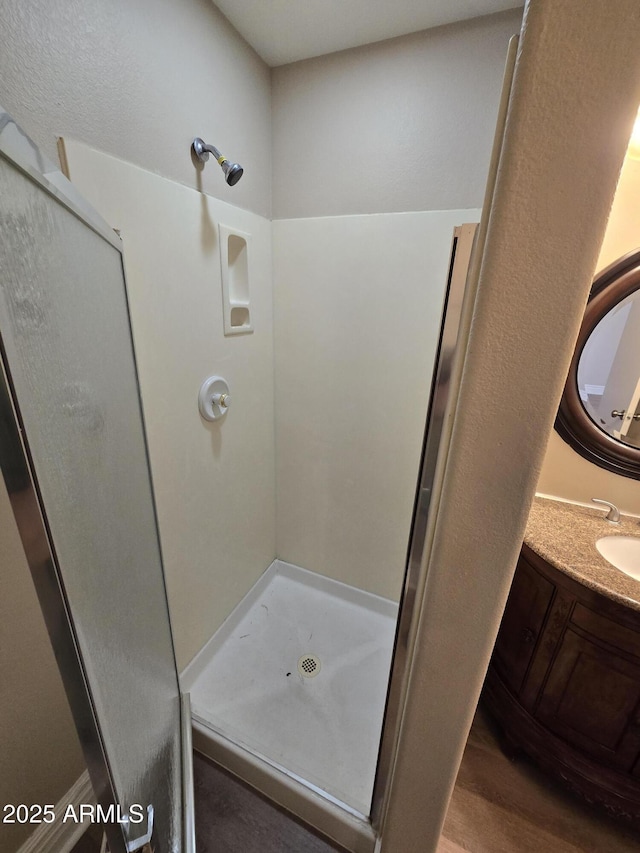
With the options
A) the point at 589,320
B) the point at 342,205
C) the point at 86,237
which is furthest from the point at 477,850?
the point at 342,205

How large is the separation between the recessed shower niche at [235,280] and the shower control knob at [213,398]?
0.67ft

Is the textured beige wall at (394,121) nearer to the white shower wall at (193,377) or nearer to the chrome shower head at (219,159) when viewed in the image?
the white shower wall at (193,377)

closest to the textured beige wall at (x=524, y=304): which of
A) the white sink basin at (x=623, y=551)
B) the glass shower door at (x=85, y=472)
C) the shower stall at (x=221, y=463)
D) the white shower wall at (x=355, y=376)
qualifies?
the shower stall at (x=221, y=463)

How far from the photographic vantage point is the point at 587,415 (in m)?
1.32

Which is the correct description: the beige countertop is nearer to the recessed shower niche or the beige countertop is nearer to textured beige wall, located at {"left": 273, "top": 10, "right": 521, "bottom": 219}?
textured beige wall, located at {"left": 273, "top": 10, "right": 521, "bottom": 219}

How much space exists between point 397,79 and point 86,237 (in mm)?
1283

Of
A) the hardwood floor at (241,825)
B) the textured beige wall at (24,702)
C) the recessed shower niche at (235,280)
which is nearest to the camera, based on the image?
the textured beige wall at (24,702)

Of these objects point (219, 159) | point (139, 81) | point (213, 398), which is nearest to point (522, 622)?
point (213, 398)

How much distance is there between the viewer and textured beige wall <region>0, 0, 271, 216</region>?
69 cm

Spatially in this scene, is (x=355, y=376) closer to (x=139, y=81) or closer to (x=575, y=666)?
(x=139, y=81)

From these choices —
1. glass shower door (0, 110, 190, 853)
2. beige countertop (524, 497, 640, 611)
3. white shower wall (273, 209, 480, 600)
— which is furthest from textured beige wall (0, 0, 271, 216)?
beige countertop (524, 497, 640, 611)

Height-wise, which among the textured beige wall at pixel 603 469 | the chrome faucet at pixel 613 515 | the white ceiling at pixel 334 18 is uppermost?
the white ceiling at pixel 334 18

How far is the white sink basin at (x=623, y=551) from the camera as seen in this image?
119cm

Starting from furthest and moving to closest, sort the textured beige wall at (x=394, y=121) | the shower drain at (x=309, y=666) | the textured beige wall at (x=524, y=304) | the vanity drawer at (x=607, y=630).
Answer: the shower drain at (x=309, y=666) < the textured beige wall at (x=394, y=121) < the vanity drawer at (x=607, y=630) < the textured beige wall at (x=524, y=304)
